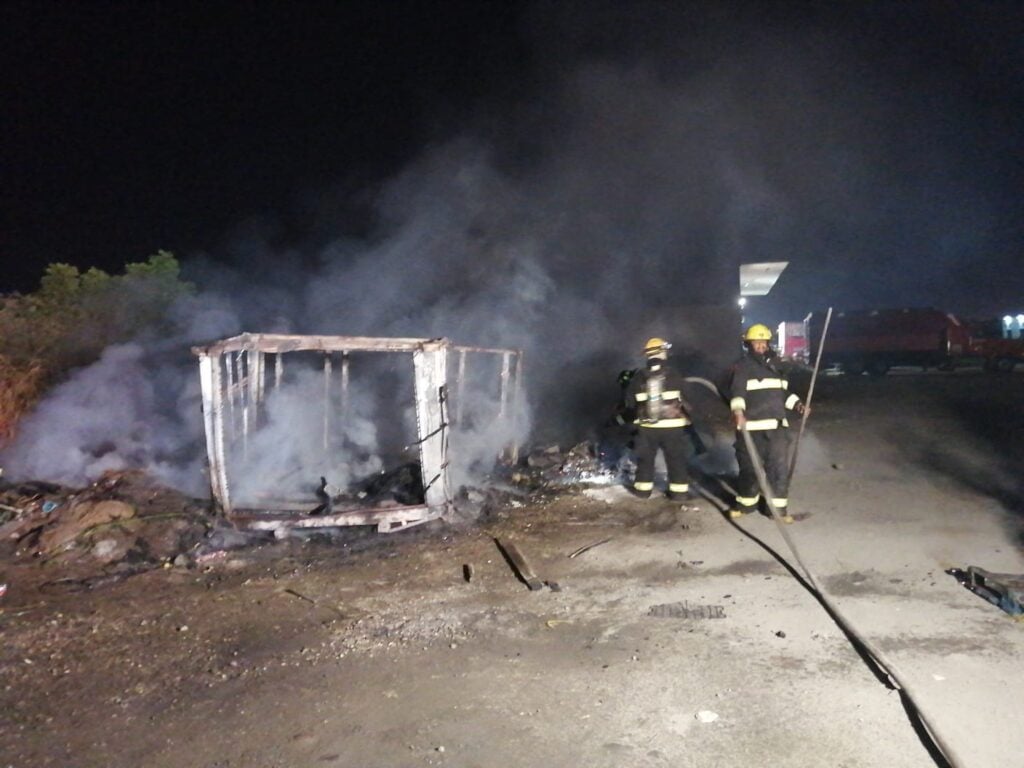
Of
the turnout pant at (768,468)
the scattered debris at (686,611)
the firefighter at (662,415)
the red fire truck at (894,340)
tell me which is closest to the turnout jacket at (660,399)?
the firefighter at (662,415)

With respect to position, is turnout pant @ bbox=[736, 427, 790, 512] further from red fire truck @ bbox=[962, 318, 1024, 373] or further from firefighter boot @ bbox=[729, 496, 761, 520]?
red fire truck @ bbox=[962, 318, 1024, 373]

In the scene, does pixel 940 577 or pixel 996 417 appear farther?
pixel 996 417

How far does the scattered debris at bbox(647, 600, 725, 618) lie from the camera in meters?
4.39

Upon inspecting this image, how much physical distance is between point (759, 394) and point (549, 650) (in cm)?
345

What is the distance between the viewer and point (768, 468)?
6.41 meters

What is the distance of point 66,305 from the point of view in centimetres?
1166

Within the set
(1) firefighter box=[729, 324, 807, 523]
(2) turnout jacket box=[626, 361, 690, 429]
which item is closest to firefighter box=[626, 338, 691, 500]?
(2) turnout jacket box=[626, 361, 690, 429]

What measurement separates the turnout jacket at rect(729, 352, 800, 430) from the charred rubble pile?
15.7ft

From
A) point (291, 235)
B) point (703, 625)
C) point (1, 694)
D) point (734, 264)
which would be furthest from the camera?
point (734, 264)

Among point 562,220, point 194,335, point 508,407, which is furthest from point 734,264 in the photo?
point 194,335

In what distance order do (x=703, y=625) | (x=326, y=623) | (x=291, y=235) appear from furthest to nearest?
(x=291, y=235)
(x=326, y=623)
(x=703, y=625)

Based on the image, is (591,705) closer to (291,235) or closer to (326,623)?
(326,623)

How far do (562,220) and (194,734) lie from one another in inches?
545

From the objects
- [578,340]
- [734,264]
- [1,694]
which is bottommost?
[1,694]
